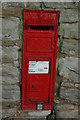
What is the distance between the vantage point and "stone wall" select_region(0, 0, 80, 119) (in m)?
2.15

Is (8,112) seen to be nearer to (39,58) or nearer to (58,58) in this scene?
(39,58)

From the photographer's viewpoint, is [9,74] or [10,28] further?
[9,74]

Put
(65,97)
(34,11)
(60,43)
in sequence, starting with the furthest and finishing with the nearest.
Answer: (65,97) → (60,43) → (34,11)

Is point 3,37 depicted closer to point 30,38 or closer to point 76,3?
point 30,38

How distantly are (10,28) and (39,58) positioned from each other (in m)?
0.44

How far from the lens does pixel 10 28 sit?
2.18m

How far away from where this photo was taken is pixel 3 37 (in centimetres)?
221

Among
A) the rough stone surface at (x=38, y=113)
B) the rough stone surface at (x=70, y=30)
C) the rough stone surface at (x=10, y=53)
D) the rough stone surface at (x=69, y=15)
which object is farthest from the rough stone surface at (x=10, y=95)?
the rough stone surface at (x=69, y=15)

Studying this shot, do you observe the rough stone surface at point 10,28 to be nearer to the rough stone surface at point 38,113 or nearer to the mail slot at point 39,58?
the mail slot at point 39,58

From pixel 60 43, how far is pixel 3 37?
0.62m

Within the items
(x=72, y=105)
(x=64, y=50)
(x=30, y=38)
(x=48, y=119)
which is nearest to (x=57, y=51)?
(x=64, y=50)

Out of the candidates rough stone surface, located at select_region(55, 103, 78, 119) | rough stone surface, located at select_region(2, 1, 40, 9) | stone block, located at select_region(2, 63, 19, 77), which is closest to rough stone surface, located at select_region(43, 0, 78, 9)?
rough stone surface, located at select_region(2, 1, 40, 9)

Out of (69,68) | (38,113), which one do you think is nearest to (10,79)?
(38,113)

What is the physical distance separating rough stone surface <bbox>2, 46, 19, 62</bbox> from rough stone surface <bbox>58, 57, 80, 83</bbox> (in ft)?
1.67
